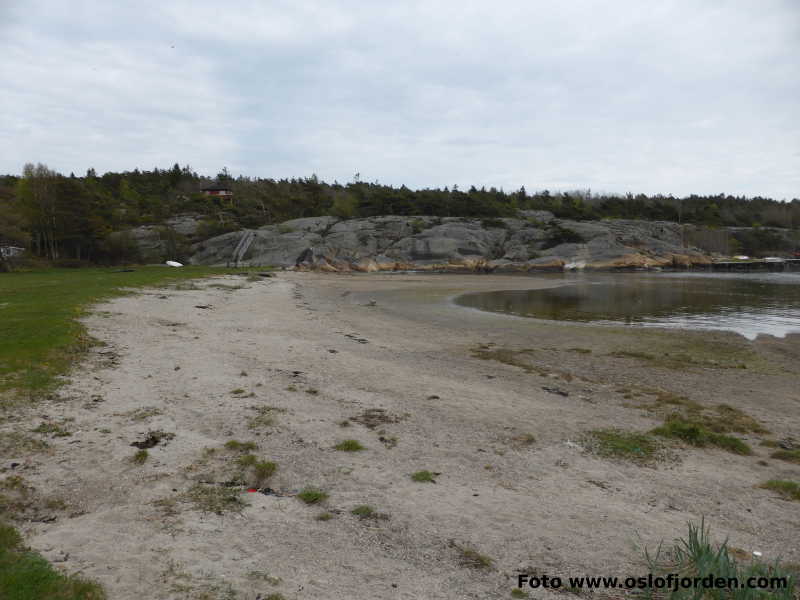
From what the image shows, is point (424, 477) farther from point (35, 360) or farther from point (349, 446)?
point (35, 360)

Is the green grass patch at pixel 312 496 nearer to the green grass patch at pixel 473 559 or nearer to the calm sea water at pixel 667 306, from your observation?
the green grass patch at pixel 473 559

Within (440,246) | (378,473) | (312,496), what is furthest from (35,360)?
(440,246)

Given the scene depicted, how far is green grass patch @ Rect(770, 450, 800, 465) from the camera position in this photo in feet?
27.7

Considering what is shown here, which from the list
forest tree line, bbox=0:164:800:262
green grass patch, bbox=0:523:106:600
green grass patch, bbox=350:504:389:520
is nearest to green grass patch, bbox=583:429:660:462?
green grass patch, bbox=350:504:389:520

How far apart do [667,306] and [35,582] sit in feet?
120

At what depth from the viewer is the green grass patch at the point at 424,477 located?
712cm

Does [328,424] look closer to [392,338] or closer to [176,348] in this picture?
[176,348]

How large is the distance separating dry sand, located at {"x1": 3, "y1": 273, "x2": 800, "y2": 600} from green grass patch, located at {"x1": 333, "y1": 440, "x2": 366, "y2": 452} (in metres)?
0.14

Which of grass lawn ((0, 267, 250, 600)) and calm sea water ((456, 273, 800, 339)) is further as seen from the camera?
calm sea water ((456, 273, 800, 339))

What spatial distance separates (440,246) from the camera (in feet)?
285

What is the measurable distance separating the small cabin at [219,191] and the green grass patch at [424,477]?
374 ft

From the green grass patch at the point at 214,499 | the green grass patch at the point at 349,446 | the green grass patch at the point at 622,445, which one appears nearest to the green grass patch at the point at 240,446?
the green grass patch at the point at 214,499

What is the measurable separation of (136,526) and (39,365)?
25.7 ft

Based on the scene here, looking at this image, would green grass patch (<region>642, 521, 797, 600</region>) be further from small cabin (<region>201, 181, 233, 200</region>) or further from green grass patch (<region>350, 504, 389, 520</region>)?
small cabin (<region>201, 181, 233, 200</region>)
